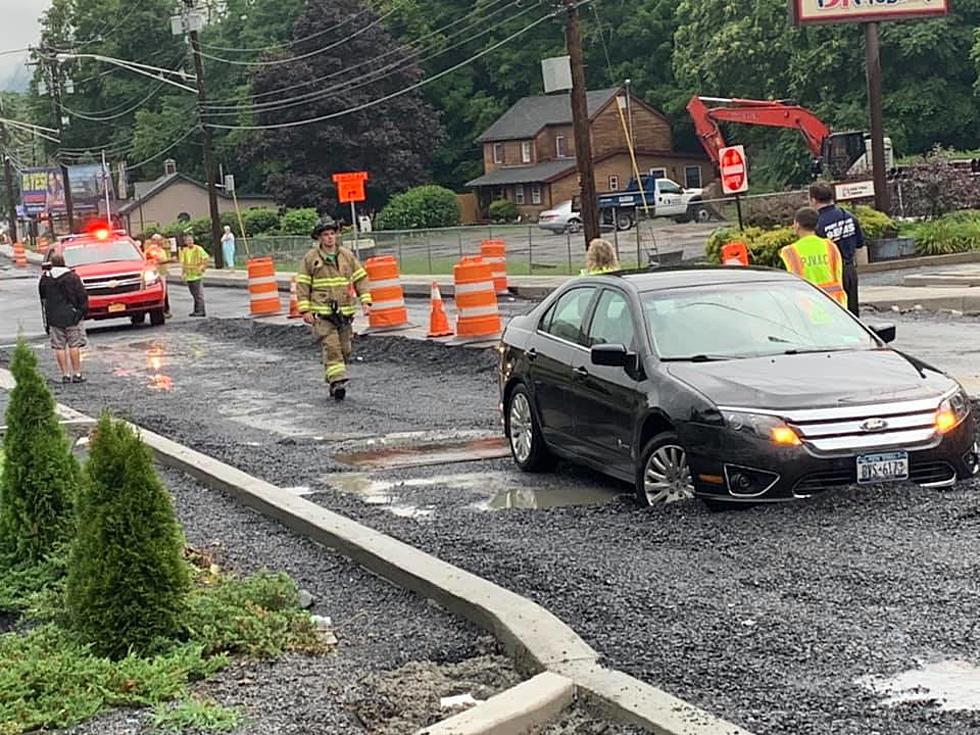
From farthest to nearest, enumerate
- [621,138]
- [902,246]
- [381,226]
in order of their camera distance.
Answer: [621,138] → [381,226] → [902,246]

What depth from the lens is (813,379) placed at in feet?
28.1

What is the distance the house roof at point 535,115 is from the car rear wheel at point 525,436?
73.4 meters

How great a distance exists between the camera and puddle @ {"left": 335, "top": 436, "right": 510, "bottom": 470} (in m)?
11.5

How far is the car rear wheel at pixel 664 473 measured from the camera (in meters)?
8.58

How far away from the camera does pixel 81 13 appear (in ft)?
408

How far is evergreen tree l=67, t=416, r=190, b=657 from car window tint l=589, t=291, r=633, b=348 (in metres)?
4.15

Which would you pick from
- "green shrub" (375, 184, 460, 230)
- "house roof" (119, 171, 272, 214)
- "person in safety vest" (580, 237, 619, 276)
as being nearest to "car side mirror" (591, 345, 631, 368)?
"person in safety vest" (580, 237, 619, 276)

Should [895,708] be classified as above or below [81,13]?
below

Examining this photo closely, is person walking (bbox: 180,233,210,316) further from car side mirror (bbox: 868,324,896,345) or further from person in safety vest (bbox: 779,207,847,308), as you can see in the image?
car side mirror (bbox: 868,324,896,345)

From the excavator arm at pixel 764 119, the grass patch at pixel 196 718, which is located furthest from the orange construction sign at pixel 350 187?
the grass patch at pixel 196 718

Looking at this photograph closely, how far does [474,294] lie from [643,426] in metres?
10.8

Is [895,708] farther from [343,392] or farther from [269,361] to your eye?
[269,361]

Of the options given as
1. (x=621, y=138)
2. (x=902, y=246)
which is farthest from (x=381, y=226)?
(x=902, y=246)

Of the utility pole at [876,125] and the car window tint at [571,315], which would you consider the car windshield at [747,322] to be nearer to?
the car window tint at [571,315]
